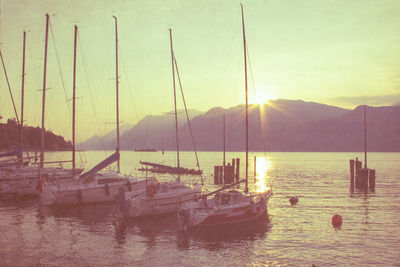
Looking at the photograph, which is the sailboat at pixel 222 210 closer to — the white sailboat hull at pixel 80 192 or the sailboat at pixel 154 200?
the sailboat at pixel 154 200

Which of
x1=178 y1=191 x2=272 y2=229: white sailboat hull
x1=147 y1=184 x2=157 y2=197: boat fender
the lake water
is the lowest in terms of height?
the lake water

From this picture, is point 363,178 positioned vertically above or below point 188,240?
above

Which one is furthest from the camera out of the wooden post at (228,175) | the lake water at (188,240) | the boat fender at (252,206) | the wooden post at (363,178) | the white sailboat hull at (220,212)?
the wooden post at (228,175)

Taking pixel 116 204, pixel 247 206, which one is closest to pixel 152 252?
pixel 247 206

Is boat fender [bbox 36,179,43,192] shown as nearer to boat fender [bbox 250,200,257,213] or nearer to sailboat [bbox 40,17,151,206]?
sailboat [bbox 40,17,151,206]

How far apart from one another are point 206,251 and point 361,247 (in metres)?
9.79

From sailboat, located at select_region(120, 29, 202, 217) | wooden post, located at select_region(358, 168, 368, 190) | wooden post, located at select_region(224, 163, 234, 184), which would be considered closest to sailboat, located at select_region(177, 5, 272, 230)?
sailboat, located at select_region(120, 29, 202, 217)

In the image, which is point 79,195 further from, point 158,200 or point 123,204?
point 158,200

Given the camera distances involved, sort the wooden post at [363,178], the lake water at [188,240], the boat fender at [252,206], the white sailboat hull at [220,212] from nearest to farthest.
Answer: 1. the lake water at [188,240]
2. the white sailboat hull at [220,212]
3. the boat fender at [252,206]
4. the wooden post at [363,178]

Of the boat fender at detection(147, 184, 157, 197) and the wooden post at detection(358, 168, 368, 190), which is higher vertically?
the boat fender at detection(147, 184, 157, 197)

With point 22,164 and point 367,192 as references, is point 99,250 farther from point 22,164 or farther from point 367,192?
point 367,192

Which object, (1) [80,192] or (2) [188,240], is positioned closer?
(2) [188,240]

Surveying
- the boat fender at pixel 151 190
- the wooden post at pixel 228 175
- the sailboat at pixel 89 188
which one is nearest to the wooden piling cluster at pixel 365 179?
the wooden post at pixel 228 175

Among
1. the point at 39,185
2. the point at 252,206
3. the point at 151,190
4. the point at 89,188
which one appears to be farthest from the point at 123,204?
the point at 39,185
